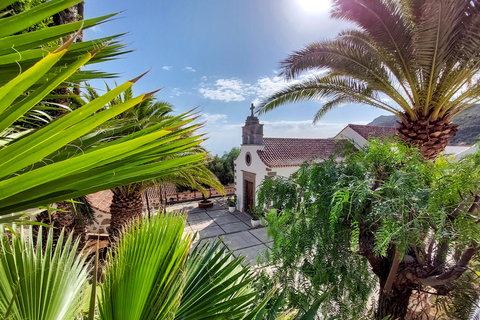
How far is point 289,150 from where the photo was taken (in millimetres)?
11164

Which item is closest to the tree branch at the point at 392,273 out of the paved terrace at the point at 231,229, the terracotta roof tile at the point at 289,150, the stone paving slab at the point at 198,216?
the paved terrace at the point at 231,229

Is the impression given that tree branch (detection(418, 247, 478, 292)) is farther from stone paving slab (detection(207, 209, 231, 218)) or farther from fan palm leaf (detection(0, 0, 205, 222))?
stone paving slab (detection(207, 209, 231, 218))

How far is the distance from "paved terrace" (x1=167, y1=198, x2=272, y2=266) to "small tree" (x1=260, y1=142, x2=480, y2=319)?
3789 mm

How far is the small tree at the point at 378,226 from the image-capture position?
1691mm

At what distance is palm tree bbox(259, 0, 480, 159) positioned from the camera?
303 centimetres

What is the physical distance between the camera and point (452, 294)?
2.20m

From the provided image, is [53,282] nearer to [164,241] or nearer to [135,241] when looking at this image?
[135,241]

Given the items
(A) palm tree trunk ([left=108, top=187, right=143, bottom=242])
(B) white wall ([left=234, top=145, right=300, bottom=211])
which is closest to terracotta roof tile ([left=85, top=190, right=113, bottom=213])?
(A) palm tree trunk ([left=108, top=187, right=143, bottom=242])

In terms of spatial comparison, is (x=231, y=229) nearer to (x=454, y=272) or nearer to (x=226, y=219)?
(x=226, y=219)

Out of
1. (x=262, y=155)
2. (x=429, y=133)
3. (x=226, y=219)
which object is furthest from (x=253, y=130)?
(x=429, y=133)

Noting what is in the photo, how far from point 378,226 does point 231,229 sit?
7535mm

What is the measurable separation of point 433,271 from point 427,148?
2.95 metres

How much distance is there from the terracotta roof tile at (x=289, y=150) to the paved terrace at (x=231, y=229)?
3146 millimetres

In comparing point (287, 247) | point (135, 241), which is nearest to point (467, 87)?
point (287, 247)
